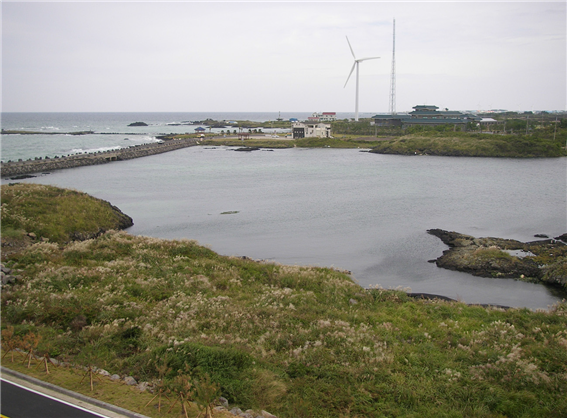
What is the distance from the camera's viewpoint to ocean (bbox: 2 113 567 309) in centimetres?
2466

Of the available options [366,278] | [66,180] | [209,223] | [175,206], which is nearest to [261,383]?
[366,278]

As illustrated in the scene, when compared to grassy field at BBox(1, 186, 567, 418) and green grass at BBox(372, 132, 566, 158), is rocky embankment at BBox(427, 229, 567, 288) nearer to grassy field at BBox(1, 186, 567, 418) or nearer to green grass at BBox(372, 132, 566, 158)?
grassy field at BBox(1, 186, 567, 418)

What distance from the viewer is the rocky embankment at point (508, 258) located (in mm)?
22719

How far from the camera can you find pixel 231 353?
35.5 feet

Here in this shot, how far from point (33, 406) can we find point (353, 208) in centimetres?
3386

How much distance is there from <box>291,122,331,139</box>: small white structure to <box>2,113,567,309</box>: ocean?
1387 inches

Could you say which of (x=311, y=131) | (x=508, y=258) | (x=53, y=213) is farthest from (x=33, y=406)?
(x=311, y=131)

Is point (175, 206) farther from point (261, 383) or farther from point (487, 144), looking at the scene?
point (487, 144)

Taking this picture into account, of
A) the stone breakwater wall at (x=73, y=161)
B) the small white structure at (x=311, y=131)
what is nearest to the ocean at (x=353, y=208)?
the stone breakwater wall at (x=73, y=161)

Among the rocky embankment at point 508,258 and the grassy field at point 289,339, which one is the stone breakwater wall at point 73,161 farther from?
the rocky embankment at point 508,258

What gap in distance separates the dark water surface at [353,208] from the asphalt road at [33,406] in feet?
52.6

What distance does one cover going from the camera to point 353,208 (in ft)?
131

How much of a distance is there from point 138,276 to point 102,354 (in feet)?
21.5

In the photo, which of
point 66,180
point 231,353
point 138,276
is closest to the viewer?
point 231,353
